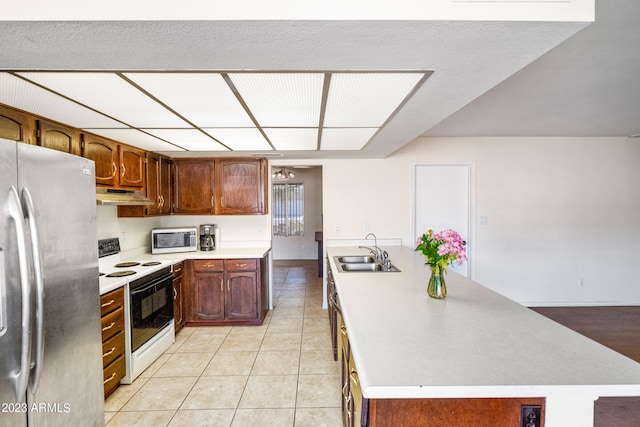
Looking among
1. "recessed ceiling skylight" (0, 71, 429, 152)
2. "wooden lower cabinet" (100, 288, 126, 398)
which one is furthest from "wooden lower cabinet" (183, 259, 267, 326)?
"recessed ceiling skylight" (0, 71, 429, 152)

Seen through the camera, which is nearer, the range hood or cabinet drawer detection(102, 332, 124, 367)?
cabinet drawer detection(102, 332, 124, 367)

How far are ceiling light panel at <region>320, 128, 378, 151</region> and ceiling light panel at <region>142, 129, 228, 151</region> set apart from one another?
3.62ft

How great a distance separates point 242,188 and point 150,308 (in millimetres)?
1804

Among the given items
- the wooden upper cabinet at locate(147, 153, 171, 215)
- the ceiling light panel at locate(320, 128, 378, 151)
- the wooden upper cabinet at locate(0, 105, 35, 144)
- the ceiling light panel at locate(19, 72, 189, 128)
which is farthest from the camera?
the wooden upper cabinet at locate(147, 153, 171, 215)

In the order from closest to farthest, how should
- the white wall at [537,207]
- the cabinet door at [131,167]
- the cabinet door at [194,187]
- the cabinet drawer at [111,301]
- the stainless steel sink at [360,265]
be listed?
the cabinet drawer at [111,301], the stainless steel sink at [360,265], the cabinet door at [131,167], the cabinet door at [194,187], the white wall at [537,207]

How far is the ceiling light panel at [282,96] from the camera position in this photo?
1.48 metres

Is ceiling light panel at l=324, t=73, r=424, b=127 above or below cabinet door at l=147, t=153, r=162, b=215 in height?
above

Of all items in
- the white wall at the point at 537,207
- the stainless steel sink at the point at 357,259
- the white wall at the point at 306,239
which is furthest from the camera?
the white wall at the point at 306,239

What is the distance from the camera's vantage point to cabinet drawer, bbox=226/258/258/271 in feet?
11.7

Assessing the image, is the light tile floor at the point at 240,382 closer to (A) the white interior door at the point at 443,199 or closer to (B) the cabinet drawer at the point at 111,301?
(B) the cabinet drawer at the point at 111,301

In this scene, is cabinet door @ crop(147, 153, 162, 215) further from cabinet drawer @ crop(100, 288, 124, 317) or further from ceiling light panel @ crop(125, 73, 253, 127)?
ceiling light panel @ crop(125, 73, 253, 127)

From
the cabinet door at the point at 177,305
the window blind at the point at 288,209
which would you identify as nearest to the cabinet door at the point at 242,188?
the cabinet door at the point at 177,305

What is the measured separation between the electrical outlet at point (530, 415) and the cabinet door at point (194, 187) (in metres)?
3.70
